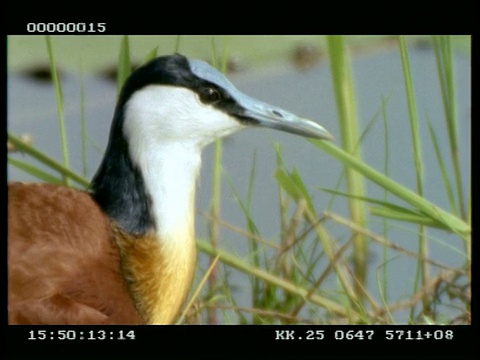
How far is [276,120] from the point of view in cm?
259

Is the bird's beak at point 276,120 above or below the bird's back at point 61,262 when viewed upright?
above

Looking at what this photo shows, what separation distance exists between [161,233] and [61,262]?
20cm

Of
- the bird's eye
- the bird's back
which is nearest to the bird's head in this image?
the bird's eye

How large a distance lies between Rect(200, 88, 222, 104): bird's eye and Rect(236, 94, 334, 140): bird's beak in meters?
0.04

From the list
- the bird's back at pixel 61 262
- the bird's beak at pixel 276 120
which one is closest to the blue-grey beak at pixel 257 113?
the bird's beak at pixel 276 120

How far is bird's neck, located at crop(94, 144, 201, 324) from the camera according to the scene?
2551mm

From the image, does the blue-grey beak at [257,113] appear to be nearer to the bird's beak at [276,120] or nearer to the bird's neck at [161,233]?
the bird's beak at [276,120]

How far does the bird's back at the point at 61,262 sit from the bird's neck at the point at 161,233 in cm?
3

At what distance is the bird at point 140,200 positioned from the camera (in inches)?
98.4

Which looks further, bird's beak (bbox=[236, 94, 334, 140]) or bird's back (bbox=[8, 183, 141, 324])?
bird's beak (bbox=[236, 94, 334, 140])

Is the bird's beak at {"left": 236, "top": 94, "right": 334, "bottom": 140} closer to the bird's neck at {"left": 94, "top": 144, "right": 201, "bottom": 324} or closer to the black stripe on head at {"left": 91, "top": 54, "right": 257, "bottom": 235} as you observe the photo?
the black stripe on head at {"left": 91, "top": 54, "right": 257, "bottom": 235}

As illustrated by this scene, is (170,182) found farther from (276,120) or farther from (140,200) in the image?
(276,120)

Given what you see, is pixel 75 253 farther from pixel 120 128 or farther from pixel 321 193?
pixel 321 193
